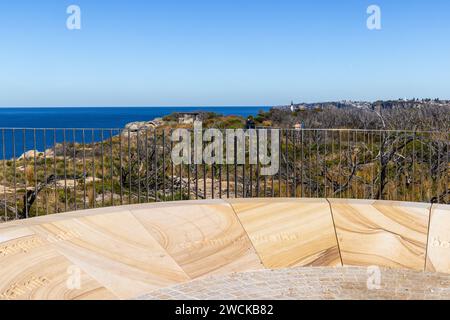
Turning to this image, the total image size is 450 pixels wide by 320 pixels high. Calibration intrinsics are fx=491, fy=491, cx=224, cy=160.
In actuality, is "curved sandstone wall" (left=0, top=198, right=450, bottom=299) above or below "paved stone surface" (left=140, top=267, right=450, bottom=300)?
above

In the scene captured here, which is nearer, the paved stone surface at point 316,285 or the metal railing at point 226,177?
the paved stone surface at point 316,285

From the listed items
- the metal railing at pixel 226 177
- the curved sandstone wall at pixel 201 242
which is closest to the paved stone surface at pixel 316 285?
the curved sandstone wall at pixel 201 242

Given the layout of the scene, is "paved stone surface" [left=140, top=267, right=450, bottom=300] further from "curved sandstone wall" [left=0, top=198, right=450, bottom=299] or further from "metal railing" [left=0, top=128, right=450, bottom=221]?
"metal railing" [left=0, top=128, right=450, bottom=221]

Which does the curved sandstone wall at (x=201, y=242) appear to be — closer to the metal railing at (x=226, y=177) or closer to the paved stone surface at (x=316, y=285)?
the paved stone surface at (x=316, y=285)

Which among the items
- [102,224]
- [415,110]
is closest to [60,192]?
[102,224]

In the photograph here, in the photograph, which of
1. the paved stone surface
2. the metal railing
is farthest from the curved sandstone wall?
the metal railing

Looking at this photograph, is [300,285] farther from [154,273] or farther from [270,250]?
[154,273]
